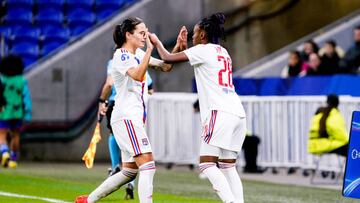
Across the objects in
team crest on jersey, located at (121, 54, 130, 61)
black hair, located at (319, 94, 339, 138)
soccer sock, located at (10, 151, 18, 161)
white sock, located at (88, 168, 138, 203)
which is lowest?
white sock, located at (88, 168, 138, 203)

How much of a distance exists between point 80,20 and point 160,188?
33.8 feet

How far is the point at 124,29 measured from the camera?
11.7 metres

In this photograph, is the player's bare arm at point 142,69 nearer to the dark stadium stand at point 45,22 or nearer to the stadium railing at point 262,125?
the stadium railing at point 262,125

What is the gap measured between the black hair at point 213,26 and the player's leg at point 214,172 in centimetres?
100

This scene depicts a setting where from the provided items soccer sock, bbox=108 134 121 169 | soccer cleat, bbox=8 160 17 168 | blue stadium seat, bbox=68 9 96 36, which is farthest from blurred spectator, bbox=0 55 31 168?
soccer sock, bbox=108 134 121 169

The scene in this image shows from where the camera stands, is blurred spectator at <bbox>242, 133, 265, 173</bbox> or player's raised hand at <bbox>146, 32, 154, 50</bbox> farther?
blurred spectator at <bbox>242, 133, 265, 173</bbox>

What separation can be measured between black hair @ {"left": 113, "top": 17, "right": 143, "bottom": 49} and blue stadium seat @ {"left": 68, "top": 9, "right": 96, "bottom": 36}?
1439 centimetres

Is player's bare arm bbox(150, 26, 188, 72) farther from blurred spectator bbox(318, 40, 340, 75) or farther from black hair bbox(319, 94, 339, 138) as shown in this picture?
blurred spectator bbox(318, 40, 340, 75)

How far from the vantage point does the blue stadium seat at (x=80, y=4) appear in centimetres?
2661

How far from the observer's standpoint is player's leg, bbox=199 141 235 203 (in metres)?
11.1

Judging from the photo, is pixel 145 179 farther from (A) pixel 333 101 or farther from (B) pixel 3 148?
(B) pixel 3 148

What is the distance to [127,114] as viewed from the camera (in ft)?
37.3

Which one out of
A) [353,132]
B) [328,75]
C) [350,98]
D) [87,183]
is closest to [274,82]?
[328,75]

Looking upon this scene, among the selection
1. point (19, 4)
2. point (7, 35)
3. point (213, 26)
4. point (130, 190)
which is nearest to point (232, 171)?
point (213, 26)
